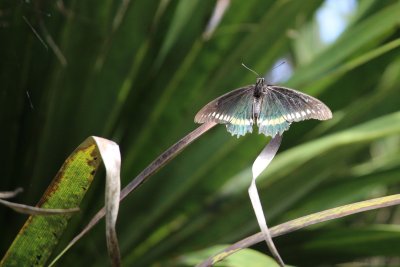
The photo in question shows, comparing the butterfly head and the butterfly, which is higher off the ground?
the butterfly head

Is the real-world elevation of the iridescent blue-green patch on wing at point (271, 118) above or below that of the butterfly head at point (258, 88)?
below

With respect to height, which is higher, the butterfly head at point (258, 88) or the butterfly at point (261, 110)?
the butterfly head at point (258, 88)

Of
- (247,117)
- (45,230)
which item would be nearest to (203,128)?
(247,117)

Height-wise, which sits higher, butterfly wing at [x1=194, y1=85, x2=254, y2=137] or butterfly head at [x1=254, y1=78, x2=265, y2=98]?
butterfly head at [x1=254, y1=78, x2=265, y2=98]
